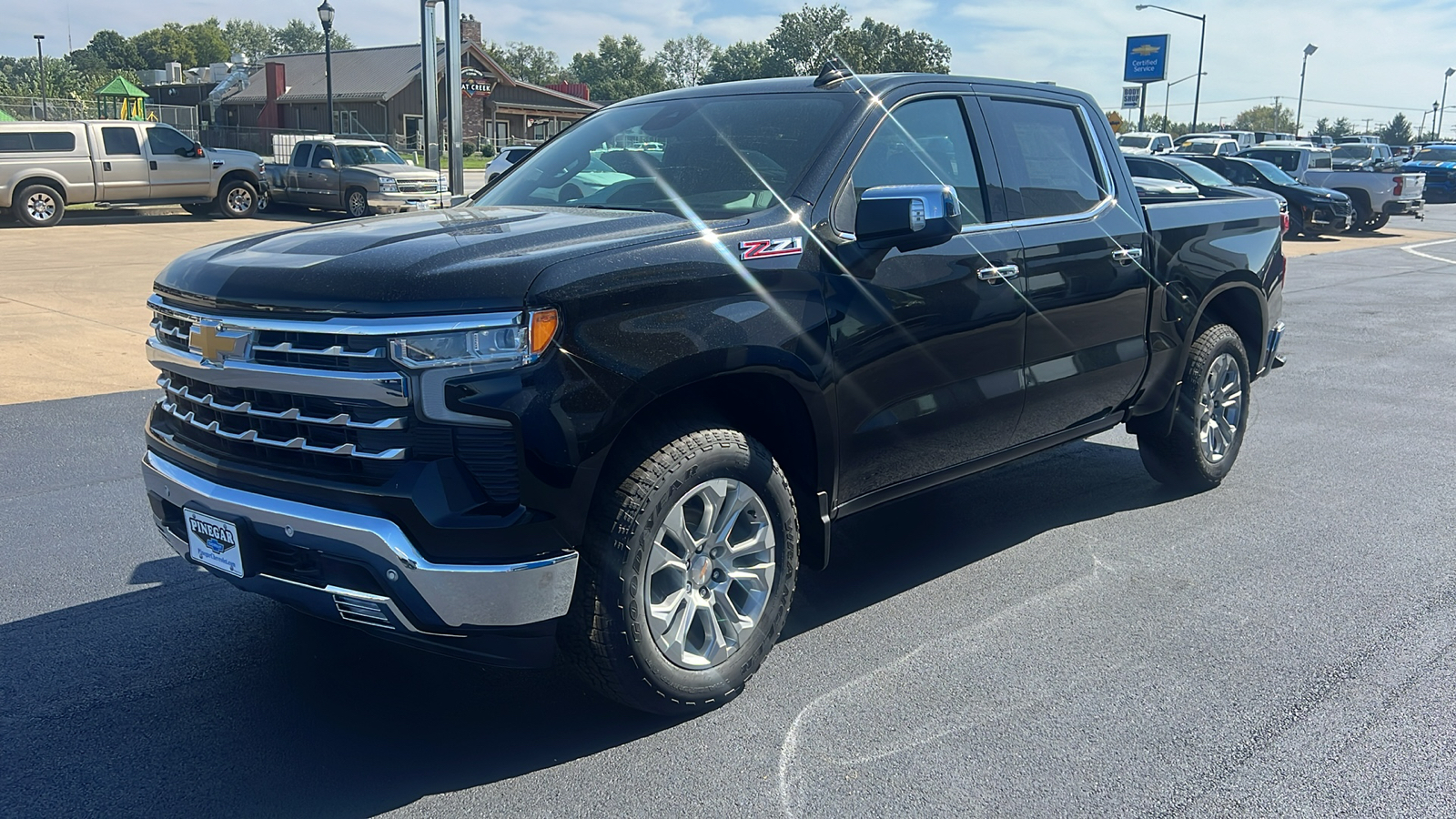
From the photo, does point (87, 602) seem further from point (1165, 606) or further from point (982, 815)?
point (1165, 606)

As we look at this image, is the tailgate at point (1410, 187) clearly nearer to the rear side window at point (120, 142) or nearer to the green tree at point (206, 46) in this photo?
the rear side window at point (120, 142)

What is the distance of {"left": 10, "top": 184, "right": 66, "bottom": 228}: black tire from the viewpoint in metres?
21.4

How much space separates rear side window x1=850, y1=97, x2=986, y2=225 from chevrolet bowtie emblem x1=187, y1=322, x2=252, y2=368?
2.02 metres

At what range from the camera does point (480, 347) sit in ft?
9.82

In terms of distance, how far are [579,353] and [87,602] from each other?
2.49 metres

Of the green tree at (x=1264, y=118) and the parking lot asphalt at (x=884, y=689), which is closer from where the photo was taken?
the parking lot asphalt at (x=884, y=689)

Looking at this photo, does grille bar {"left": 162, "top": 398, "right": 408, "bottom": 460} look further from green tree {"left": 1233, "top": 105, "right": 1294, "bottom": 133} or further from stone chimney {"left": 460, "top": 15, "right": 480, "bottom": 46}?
green tree {"left": 1233, "top": 105, "right": 1294, "bottom": 133}

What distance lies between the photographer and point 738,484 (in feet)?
11.7

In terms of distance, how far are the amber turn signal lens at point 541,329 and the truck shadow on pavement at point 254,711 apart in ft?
3.90

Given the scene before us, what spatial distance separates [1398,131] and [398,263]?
501 feet

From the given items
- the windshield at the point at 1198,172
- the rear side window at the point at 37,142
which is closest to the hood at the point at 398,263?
the windshield at the point at 1198,172

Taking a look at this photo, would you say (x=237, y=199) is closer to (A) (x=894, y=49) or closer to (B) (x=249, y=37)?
(A) (x=894, y=49)

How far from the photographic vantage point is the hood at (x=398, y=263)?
3010 millimetres

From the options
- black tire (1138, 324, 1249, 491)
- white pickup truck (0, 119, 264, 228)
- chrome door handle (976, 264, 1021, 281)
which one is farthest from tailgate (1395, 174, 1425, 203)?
→ chrome door handle (976, 264, 1021, 281)
